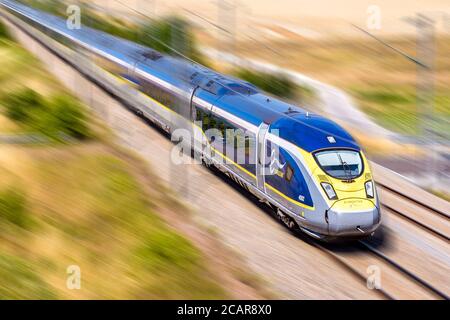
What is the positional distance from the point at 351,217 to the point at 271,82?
63.4 ft

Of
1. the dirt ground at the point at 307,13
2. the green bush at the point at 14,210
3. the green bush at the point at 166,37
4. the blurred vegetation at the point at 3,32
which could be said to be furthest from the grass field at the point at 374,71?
the green bush at the point at 14,210

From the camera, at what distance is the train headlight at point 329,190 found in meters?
15.2

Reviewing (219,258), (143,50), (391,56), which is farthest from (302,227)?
(391,56)

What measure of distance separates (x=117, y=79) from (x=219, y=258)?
42.4 feet

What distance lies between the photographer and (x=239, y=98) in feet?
63.1

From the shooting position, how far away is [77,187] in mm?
15219

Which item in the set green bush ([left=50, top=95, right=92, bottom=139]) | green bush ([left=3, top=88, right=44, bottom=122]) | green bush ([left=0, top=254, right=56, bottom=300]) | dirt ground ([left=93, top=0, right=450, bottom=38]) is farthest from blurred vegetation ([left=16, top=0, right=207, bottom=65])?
green bush ([left=0, top=254, right=56, bottom=300])

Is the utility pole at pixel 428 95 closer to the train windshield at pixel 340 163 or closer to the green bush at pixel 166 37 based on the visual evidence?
the train windshield at pixel 340 163

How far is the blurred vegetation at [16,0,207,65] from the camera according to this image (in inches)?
1367

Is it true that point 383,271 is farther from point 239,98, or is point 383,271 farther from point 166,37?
point 166,37

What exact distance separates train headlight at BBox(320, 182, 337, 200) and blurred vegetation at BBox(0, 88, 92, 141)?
6.71 m

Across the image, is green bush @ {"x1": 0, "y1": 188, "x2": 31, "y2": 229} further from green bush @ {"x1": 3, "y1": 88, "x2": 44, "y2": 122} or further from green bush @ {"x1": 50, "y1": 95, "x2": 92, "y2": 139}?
green bush @ {"x1": 3, "y1": 88, "x2": 44, "y2": 122}

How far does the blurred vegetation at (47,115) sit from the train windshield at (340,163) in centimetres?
649
